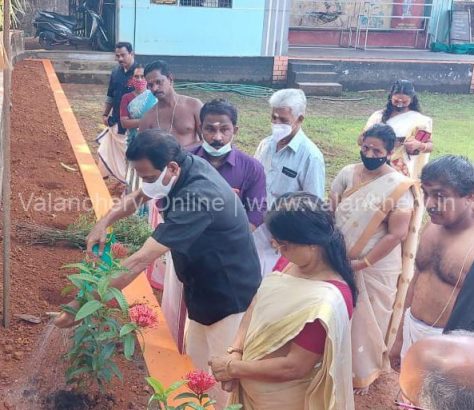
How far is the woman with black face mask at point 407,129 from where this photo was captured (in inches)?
199

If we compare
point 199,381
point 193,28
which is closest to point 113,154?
point 199,381

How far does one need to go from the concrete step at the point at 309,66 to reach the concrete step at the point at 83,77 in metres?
4.35

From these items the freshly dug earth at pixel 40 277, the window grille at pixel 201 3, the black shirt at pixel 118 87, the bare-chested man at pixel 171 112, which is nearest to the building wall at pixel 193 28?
the window grille at pixel 201 3

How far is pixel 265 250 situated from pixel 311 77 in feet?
37.1

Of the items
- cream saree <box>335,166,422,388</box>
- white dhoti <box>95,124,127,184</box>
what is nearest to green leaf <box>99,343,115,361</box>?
cream saree <box>335,166,422,388</box>

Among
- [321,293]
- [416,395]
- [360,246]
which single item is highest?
[416,395]

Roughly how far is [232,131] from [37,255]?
1.77 meters

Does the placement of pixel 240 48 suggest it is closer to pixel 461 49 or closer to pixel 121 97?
pixel 461 49

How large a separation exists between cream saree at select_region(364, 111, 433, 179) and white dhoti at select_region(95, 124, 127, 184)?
2.78 metres

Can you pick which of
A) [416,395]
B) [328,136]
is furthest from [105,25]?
[416,395]

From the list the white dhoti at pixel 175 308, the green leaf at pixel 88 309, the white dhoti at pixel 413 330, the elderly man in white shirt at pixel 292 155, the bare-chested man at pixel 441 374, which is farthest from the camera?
the elderly man in white shirt at pixel 292 155

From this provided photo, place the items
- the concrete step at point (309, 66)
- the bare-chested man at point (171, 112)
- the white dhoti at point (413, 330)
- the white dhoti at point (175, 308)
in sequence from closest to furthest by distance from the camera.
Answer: the white dhoti at point (413, 330) → the white dhoti at point (175, 308) → the bare-chested man at point (171, 112) → the concrete step at point (309, 66)

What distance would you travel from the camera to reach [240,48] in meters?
15.1

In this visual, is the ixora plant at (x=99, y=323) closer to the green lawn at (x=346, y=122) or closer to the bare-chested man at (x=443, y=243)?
the bare-chested man at (x=443, y=243)
